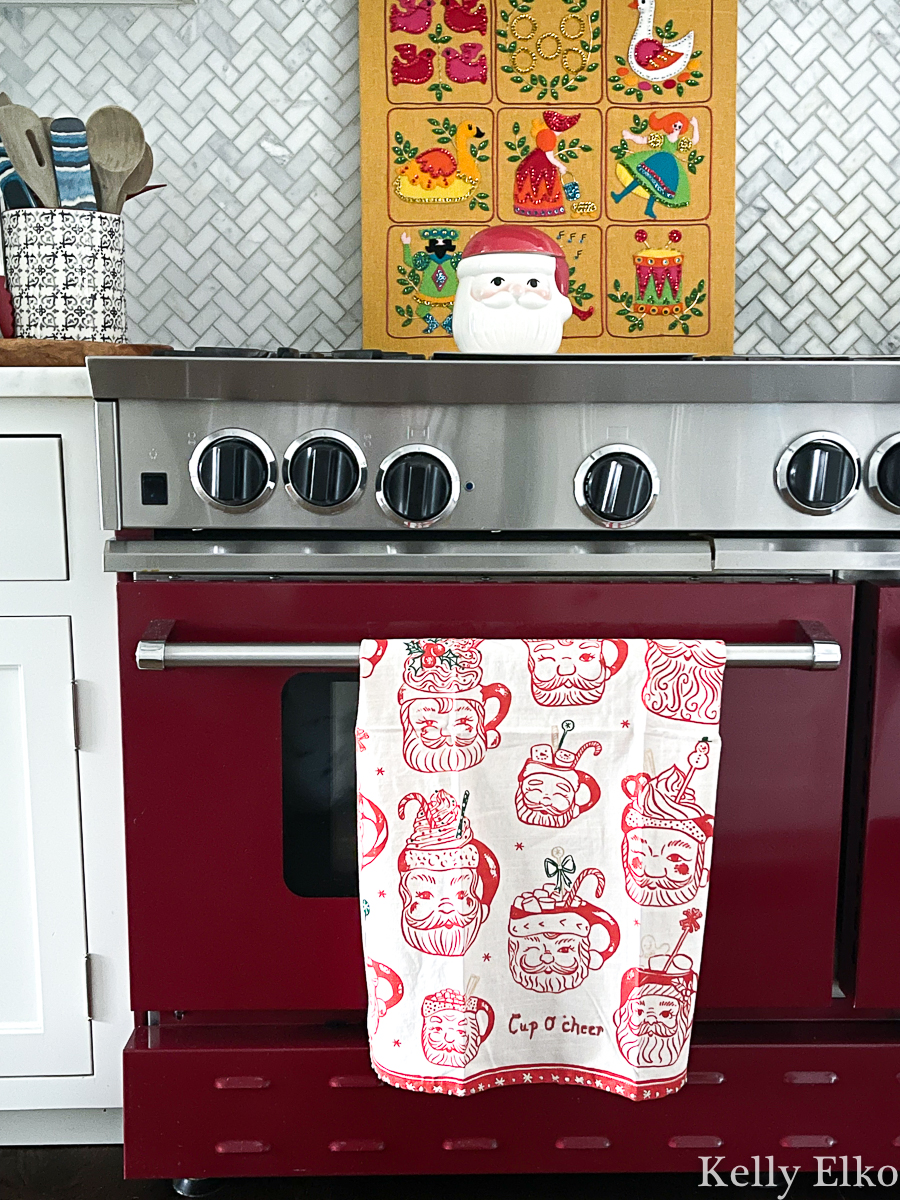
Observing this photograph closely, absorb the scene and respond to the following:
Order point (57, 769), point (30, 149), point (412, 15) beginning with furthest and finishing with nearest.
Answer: point (412, 15), point (30, 149), point (57, 769)

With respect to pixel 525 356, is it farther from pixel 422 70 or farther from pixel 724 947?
pixel 422 70

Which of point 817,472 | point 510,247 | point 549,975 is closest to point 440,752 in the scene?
point 549,975

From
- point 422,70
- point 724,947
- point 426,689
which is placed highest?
point 422,70

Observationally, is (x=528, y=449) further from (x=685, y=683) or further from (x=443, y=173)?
(x=443, y=173)

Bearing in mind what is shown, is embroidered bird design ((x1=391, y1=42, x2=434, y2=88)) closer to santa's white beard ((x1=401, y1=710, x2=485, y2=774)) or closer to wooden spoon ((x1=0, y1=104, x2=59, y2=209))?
wooden spoon ((x1=0, y1=104, x2=59, y2=209))

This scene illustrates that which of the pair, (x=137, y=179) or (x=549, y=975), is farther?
(x=137, y=179)

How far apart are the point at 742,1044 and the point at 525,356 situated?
717 mm

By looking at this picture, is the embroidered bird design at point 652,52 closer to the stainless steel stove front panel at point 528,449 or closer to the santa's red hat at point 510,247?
the santa's red hat at point 510,247

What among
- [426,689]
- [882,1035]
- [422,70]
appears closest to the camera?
[426,689]

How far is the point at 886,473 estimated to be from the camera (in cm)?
98

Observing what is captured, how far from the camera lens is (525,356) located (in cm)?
95

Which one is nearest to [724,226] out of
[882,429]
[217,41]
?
[882,429]

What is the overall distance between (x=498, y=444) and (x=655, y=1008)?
555mm

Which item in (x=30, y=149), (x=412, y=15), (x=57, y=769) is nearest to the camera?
(x=57, y=769)
